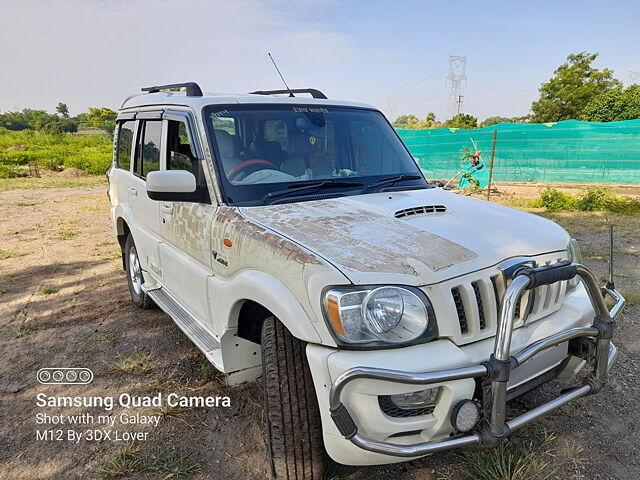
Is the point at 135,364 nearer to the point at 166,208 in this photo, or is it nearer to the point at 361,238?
the point at 166,208

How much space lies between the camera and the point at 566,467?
2.30 metres

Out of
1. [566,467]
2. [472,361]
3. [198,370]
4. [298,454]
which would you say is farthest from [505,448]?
[198,370]

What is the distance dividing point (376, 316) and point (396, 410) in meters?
0.39

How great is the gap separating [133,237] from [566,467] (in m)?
3.85

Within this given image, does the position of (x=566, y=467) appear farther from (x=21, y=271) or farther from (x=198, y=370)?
(x=21, y=271)

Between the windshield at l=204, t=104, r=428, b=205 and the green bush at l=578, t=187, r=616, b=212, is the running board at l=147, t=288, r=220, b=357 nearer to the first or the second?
the windshield at l=204, t=104, r=428, b=205

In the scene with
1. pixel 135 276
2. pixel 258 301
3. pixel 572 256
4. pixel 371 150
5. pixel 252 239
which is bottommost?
pixel 135 276

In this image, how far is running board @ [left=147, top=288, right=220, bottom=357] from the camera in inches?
106

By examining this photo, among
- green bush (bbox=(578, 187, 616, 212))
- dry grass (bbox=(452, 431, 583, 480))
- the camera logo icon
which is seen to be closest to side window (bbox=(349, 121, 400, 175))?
dry grass (bbox=(452, 431, 583, 480))

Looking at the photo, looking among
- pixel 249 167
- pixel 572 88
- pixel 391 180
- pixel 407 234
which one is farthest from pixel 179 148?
pixel 572 88

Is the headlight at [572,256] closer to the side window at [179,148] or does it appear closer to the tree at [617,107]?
the side window at [179,148]

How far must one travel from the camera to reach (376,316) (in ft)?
5.84

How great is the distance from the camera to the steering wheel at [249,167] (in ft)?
9.10

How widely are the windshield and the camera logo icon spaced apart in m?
1.90
